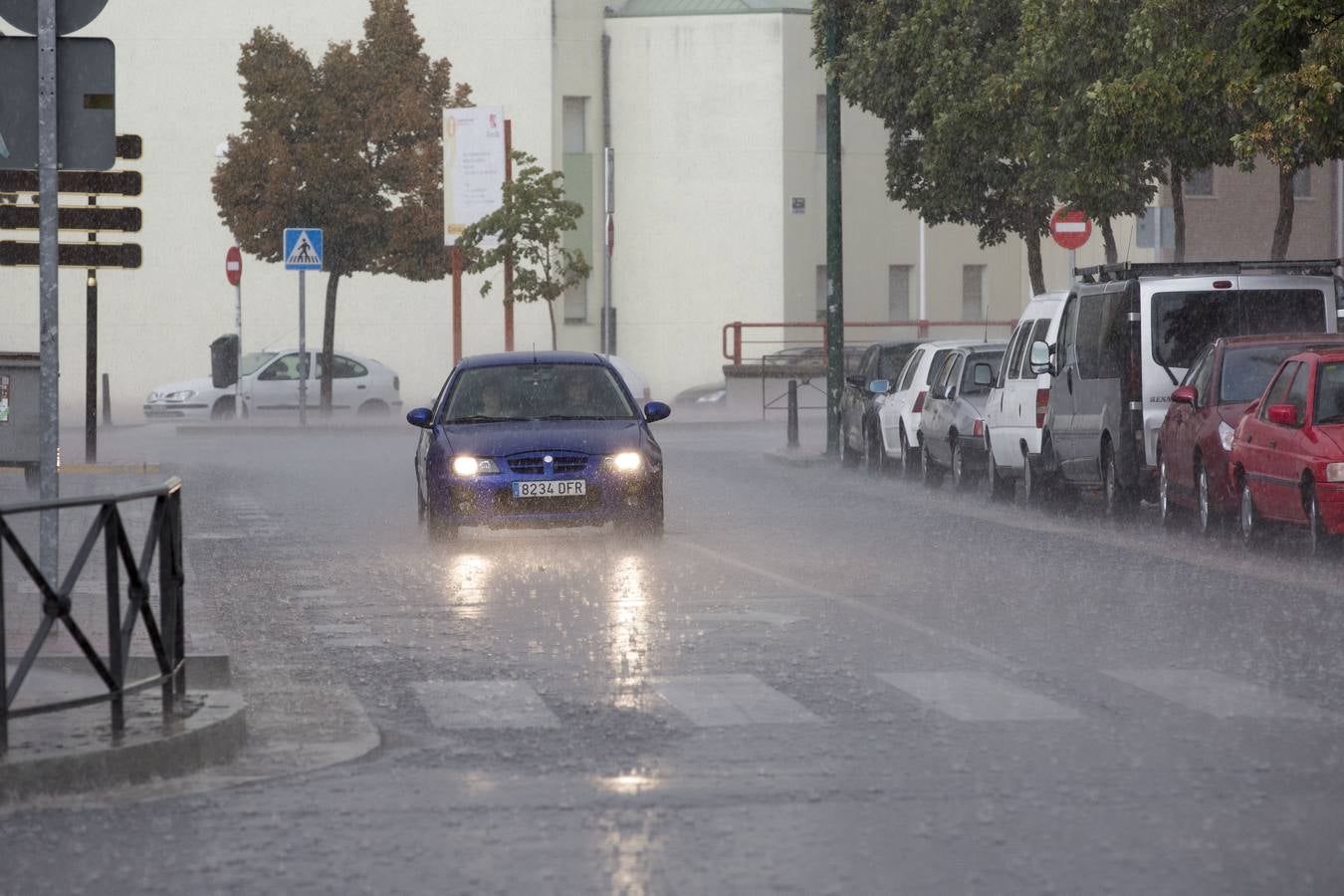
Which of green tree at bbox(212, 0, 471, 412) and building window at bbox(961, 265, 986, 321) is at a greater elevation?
green tree at bbox(212, 0, 471, 412)

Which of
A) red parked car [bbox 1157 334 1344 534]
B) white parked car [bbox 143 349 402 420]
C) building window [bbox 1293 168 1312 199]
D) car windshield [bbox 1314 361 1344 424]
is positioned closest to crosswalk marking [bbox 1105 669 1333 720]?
car windshield [bbox 1314 361 1344 424]

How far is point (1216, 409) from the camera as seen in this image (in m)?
19.6

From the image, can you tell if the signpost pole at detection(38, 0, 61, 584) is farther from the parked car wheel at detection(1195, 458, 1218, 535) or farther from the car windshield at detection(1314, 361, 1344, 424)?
the parked car wheel at detection(1195, 458, 1218, 535)


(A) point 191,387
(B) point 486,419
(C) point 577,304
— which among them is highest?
(C) point 577,304

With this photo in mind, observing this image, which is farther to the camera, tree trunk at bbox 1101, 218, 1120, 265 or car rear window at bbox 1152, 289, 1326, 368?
tree trunk at bbox 1101, 218, 1120, 265

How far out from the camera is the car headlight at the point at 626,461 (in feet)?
63.9

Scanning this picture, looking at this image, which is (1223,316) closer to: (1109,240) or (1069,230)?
(1069,230)

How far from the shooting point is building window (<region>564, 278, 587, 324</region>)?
2665 inches

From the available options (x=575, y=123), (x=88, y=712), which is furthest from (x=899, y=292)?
(x=88, y=712)

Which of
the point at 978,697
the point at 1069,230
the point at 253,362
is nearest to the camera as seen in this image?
the point at 978,697

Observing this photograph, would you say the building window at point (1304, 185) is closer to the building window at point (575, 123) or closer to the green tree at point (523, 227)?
the green tree at point (523, 227)

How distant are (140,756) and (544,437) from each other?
1097 cm

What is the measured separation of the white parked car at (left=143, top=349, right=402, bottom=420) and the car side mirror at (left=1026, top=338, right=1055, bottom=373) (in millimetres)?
29173

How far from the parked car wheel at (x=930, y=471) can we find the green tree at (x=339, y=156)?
77.0 ft
